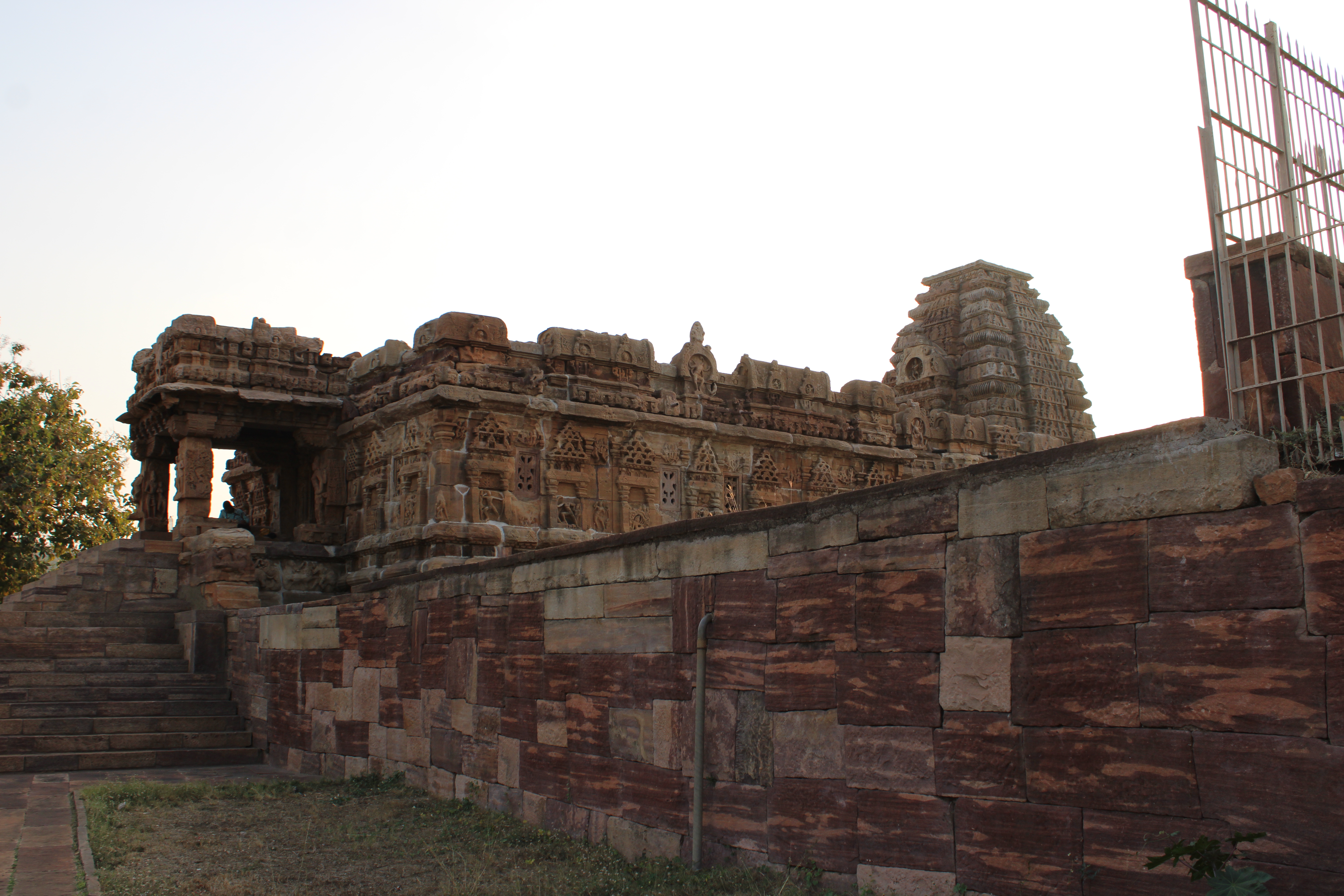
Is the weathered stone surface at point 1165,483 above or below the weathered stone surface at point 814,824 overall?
above

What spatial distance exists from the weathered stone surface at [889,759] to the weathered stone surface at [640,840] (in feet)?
4.45

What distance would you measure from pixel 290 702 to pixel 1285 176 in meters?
9.21

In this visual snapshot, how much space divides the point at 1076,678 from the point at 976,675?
42cm

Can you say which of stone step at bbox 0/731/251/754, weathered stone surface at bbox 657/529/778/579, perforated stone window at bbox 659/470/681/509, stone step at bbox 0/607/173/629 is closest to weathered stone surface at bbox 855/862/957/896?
weathered stone surface at bbox 657/529/778/579

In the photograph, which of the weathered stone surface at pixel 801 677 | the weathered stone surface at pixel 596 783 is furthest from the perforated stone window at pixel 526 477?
the weathered stone surface at pixel 801 677

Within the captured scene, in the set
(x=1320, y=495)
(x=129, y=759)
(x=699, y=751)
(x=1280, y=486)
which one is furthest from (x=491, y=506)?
(x=1320, y=495)

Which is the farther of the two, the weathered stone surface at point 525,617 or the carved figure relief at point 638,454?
the carved figure relief at point 638,454

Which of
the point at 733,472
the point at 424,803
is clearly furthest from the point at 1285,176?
the point at 733,472

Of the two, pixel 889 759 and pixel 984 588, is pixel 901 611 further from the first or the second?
pixel 889 759

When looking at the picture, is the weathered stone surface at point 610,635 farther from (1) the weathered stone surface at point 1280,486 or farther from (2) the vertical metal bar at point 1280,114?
(2) the vertical metal bar at point 1280,114

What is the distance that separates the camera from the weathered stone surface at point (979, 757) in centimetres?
411

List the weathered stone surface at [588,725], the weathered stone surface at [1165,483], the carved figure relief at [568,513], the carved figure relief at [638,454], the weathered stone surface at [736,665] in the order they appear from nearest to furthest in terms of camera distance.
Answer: the weathered stone surface at [1165,483] < the weathered stone surface at [736,665] < the weathered stone surface at [588,725] < the carved figure relief at [568,513] < the carved figure relief at [638,454]

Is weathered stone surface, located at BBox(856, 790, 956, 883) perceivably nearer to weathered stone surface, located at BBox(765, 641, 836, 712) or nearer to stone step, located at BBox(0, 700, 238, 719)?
weathered stone surface, located at BBox(765, 641, 836, 712)

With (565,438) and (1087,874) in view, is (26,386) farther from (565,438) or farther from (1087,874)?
(1087,874)
